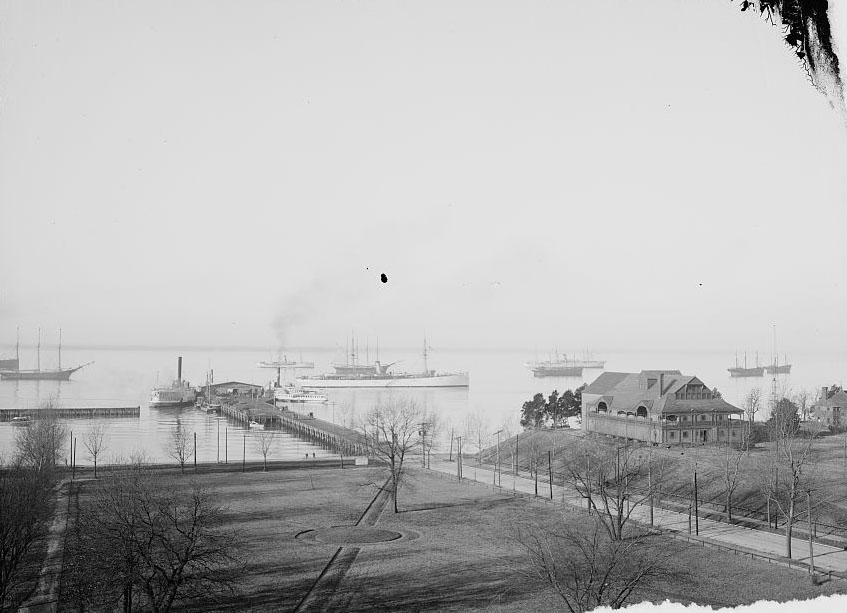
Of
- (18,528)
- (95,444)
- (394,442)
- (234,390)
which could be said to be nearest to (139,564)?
(18,528)

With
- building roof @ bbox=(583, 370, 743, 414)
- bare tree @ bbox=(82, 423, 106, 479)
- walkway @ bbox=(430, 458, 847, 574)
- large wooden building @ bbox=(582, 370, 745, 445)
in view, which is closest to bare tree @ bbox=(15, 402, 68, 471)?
bare tree @ bbox=(82, 423, 106, 479)

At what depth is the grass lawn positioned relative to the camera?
22094 millimetres

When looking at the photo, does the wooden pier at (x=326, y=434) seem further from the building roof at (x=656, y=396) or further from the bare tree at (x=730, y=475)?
the bare tree at (x=730, y=475)

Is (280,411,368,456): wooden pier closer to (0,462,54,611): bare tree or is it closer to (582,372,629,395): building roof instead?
(582,372,629,395): building roof

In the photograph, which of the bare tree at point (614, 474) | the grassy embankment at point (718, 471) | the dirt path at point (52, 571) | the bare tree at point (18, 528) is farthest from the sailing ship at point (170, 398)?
the bare tree at point (18, 528)

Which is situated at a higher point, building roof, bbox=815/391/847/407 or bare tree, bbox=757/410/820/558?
building roof, bbox=815/391/847/407

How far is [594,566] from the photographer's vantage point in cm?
1834

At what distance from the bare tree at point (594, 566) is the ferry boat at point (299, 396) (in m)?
120

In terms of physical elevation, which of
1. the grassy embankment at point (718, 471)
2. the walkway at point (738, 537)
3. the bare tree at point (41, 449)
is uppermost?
the bare tree at point (41, 449)

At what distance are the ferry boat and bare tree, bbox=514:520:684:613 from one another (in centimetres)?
12045

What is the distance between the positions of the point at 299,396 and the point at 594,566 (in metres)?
136

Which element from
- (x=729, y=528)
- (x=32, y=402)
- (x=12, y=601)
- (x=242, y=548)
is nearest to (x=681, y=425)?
(x=729, y=528)

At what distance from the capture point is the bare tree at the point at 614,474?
33934 mm

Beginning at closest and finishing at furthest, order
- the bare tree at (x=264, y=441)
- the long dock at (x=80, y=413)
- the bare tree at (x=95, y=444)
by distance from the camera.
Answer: the bare tree at (x=95, y=444)
the bare tree at (x=264, y=441)
the long dock at (x=80, y=413)
